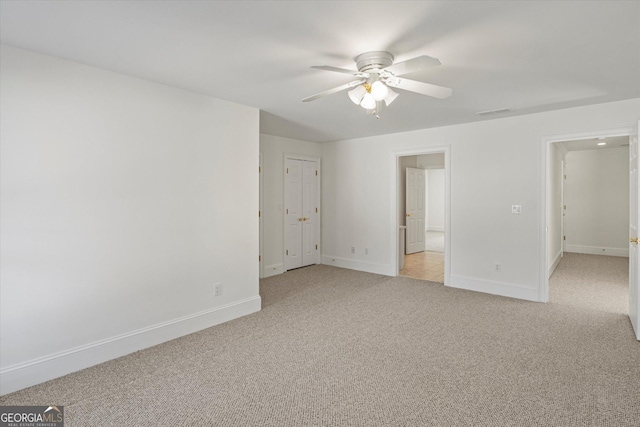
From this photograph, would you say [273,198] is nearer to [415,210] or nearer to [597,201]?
[415,210]

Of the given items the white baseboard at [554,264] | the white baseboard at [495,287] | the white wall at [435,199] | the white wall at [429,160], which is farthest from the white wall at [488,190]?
the white wall at [435,199]

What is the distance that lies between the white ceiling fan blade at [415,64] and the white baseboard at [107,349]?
295 cm

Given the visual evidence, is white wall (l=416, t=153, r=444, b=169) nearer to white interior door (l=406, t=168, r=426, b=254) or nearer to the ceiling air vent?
white interior door (l=406, t=168, r=426, b=254)

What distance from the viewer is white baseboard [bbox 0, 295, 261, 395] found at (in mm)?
2416

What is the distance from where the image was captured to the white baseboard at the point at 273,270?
5.76 meters

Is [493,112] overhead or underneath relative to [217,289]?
overhead

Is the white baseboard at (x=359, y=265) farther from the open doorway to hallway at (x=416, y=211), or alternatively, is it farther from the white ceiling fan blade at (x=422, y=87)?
the white ceiling fan blade at (x=422, y=87)

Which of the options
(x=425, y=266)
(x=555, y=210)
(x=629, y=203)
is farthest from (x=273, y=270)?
(x=555, y=210)

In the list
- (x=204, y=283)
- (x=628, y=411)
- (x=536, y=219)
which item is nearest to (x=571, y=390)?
(x=628, y=411)

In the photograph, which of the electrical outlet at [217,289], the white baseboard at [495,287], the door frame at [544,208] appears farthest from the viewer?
the white baseboard at [495,287]

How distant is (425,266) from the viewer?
6656 millimetres

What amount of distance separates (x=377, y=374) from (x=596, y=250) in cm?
774

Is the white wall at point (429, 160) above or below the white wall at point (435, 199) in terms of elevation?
above

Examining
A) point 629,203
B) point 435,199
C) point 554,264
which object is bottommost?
point 554,264
